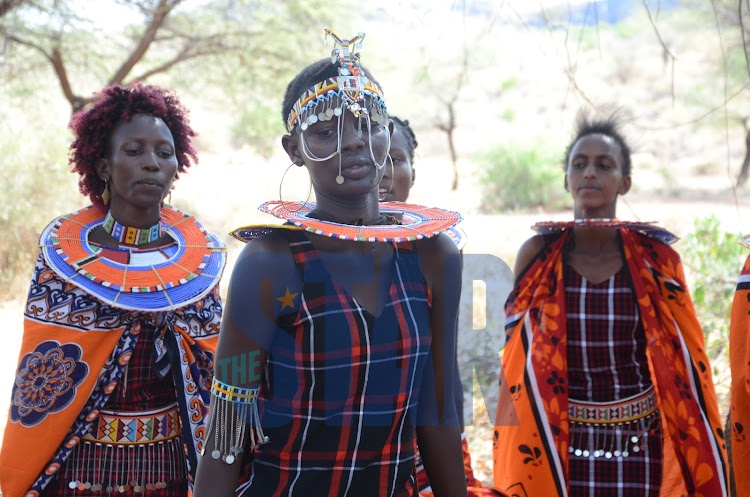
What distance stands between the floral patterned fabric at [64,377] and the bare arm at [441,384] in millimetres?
1247

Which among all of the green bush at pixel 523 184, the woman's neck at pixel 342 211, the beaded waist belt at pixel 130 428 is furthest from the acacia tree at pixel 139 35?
the woman's neck at pixel 342 211

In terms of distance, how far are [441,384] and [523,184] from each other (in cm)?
1629

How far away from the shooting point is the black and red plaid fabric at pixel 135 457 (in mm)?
2881

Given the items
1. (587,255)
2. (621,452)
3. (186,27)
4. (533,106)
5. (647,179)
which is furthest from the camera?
(533,106)

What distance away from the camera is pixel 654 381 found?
12.8 ft

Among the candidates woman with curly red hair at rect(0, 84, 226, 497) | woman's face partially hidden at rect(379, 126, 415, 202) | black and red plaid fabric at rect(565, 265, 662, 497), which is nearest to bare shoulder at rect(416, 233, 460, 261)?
woman with curly red hair at rect(0, 84, 226, 497)

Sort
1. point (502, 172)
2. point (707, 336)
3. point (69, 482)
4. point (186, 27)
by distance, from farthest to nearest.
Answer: point (502, 172) < point (186, 27) < point (707, 336) < point (69, 482)

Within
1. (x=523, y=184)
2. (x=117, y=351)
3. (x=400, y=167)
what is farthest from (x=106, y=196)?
(x=523, y=184)

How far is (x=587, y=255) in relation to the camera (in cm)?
412

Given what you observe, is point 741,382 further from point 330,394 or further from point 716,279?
point 716,279

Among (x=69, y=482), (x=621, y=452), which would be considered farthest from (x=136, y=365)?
(x=621, y=452)

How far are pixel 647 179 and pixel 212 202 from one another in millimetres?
13190

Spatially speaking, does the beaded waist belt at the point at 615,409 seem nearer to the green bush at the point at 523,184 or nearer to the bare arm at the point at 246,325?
the bare arm at the point at 246,325

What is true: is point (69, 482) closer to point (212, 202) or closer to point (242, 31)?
point (242, 31)
